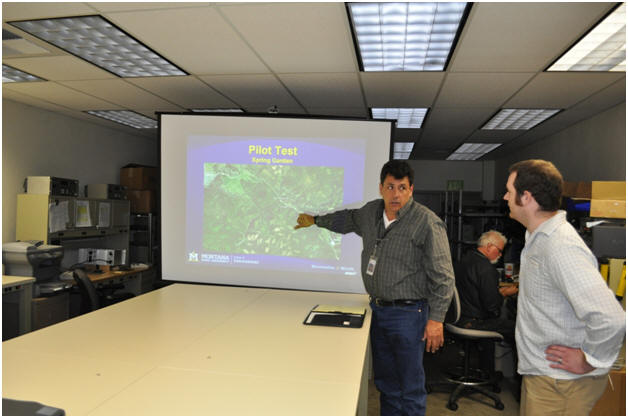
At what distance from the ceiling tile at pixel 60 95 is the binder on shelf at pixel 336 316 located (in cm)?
346

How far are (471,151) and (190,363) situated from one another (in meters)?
7.18

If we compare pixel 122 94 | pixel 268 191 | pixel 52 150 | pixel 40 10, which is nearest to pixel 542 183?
pixel 268 191

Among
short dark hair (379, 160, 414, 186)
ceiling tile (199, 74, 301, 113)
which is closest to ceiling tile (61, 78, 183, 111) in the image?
ceiling tile (199, 74, 301, 113)

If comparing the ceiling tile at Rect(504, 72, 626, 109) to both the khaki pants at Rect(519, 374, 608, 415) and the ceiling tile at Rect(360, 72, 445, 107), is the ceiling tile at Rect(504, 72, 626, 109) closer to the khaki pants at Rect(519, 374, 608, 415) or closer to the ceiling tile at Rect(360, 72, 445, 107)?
the ceiling tile at Rect(360, 72, 445, 107)

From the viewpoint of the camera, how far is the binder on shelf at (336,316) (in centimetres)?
226

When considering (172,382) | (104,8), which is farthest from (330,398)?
(104,8)

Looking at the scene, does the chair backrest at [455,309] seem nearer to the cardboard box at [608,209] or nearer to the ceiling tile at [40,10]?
the cardboard box at [608,209]

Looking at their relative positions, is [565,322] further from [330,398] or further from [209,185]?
[209,185]

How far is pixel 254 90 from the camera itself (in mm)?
4066

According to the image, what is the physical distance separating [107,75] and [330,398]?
3.52m

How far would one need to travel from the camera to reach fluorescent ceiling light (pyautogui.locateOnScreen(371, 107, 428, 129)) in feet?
15.4

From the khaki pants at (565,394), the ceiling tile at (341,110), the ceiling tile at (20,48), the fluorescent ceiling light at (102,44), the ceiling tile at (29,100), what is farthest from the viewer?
the ceiling tile at (341,110)

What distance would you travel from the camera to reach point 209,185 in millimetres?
3217

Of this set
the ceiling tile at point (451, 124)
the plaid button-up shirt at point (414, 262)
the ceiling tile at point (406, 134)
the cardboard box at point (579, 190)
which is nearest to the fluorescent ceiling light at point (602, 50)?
the cardboard box at point (579, 190)
